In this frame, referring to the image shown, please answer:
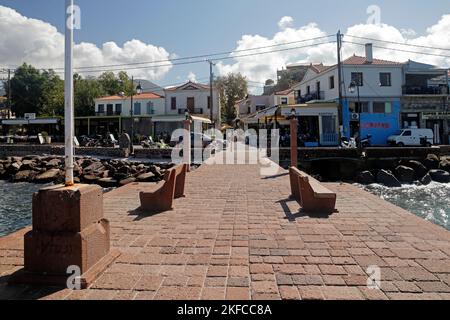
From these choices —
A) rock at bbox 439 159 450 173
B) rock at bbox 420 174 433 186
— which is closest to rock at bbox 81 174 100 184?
rock at bbox 420 174 433 186

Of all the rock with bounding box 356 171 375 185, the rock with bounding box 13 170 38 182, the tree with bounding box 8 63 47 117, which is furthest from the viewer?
the tree with bounding box 8 63 47 117

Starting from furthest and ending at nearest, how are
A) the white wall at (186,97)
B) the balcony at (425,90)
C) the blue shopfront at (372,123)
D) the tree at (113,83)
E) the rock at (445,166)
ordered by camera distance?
the tree at (113,83), the white wall at (186,97), the balcony at (425,90), the blue shopfront at (372,123), the rock at (445,166)

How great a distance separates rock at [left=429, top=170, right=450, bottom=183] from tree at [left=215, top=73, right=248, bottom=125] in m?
48.0

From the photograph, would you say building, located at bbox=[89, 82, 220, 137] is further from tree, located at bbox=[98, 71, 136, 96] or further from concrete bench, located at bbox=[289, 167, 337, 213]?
concrete bench, located at bbox=[289, 167, 337, 213]

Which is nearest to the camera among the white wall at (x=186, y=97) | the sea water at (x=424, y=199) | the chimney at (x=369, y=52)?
the sea water at (x=424, y=199)

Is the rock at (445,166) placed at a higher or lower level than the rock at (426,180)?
higher

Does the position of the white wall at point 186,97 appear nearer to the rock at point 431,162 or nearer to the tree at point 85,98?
the tree at point 85,98

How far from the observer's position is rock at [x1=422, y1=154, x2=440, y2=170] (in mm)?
22714

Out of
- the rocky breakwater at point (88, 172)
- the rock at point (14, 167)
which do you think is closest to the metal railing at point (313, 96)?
the rocky breakwater at point (88, 172)

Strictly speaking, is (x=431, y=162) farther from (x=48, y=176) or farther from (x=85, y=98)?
(x=85, y=98)

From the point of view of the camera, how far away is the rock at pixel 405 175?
2088cm

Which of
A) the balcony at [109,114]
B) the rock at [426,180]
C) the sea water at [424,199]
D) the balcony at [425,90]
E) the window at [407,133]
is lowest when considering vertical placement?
the sea water at [424,199]

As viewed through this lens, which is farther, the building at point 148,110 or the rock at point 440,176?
the building at point 148,110

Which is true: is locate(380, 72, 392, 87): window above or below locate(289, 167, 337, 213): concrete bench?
above
